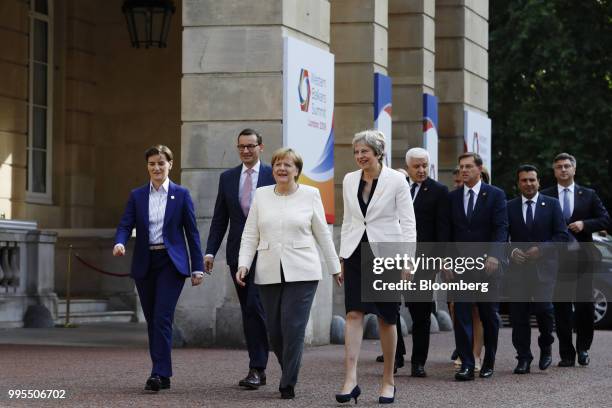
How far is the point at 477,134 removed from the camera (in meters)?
25.9

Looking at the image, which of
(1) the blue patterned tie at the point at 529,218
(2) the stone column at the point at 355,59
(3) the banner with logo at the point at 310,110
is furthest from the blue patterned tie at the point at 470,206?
(2) the stone column at the point at 355,59

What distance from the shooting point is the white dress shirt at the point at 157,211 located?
11.7 metres

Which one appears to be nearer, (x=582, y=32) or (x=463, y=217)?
(x=463, y=217)

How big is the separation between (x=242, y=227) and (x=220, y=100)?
16.0ft

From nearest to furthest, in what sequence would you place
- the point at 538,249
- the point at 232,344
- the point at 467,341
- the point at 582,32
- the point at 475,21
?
the point at 467,341 < the point at 538,249 < the point at 232,344 < the point at 475,21 < the point at 582,32

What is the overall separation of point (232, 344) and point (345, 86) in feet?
17.8

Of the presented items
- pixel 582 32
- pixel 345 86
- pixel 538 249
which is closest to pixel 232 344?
pixel 538 249

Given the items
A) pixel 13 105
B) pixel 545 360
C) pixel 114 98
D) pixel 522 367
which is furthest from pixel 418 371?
pixel 114 98

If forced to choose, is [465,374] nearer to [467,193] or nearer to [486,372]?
[486,372]

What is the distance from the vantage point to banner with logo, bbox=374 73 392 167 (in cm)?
2081

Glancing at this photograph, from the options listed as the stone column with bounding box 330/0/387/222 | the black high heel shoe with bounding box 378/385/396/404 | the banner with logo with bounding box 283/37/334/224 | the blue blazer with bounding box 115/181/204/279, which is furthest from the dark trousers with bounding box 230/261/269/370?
the stone column with bounding box 330/0/387/222

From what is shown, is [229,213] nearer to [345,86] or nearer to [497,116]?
[345,86]

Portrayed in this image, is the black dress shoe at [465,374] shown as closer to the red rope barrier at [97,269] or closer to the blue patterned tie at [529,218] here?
the blue patterned tie at [529,218]

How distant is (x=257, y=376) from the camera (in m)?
11.9
